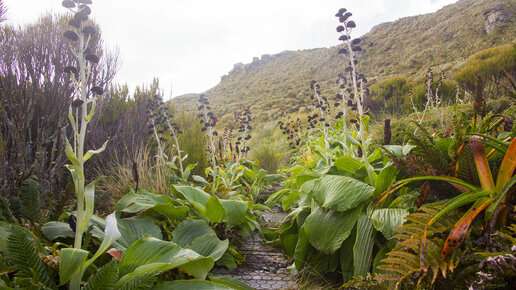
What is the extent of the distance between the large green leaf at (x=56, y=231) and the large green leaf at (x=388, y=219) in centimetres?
170

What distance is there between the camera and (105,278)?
111cm

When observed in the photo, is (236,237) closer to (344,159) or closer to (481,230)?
(344,159)

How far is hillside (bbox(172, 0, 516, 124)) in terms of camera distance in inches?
795

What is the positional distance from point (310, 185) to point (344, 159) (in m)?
0.34

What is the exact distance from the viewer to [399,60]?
24500 millimetres

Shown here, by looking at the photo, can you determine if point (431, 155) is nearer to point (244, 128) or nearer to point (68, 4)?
point (68, 4)

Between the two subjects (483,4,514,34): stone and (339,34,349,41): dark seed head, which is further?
(483,4,514,34): stone

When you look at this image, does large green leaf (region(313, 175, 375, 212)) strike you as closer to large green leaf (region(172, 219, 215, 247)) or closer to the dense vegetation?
the dense vegetation

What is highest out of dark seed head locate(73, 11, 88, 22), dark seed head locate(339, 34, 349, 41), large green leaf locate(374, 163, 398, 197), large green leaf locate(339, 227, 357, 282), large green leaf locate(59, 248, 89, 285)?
dark seed head locate(339, 34, 349, 41)

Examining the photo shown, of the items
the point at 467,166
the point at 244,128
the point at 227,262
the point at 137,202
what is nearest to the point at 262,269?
the point at 227,262

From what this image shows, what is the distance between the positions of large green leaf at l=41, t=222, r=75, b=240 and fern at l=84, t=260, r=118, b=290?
67 cm

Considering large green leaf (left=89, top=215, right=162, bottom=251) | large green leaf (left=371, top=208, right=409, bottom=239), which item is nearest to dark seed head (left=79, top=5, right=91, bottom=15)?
large green leaf (left=89, top=215, right=162, bottom=251)

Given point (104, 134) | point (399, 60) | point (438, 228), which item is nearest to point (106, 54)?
point (104, 134)

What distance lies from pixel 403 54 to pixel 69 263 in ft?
94.8
